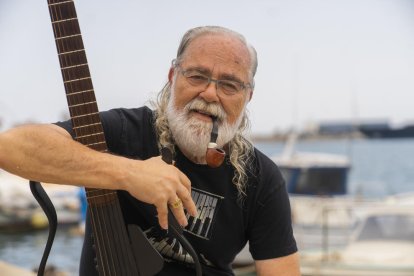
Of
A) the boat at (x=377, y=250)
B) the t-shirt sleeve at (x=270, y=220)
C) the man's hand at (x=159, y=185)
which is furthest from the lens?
the boat at (x=377, y=250)

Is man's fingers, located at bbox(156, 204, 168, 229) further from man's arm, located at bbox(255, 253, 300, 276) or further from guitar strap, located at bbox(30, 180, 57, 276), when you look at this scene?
man's arm, located at bbox(255, 253, 300, 276)

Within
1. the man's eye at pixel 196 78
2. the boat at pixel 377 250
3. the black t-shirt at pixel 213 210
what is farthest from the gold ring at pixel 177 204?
the boat at pixel 377 250

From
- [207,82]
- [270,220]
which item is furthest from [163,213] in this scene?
[270,220]

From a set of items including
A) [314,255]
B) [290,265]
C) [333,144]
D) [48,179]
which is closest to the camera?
[48,179]

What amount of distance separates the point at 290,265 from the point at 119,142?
2.56ft

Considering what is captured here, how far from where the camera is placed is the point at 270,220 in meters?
2.26

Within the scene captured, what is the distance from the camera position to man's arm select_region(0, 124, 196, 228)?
160cm

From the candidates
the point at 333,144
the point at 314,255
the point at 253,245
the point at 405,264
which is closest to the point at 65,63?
the point at 253,245

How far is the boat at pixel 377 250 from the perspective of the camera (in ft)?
27.0

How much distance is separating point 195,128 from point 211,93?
13 cm

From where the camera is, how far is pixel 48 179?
168cm

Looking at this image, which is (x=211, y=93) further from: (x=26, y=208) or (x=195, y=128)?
(x=26, y=208)

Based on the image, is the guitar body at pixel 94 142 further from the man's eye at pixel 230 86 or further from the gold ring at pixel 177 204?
the man's eye at pixel 230 86

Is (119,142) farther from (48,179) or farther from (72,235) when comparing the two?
(72,235)
